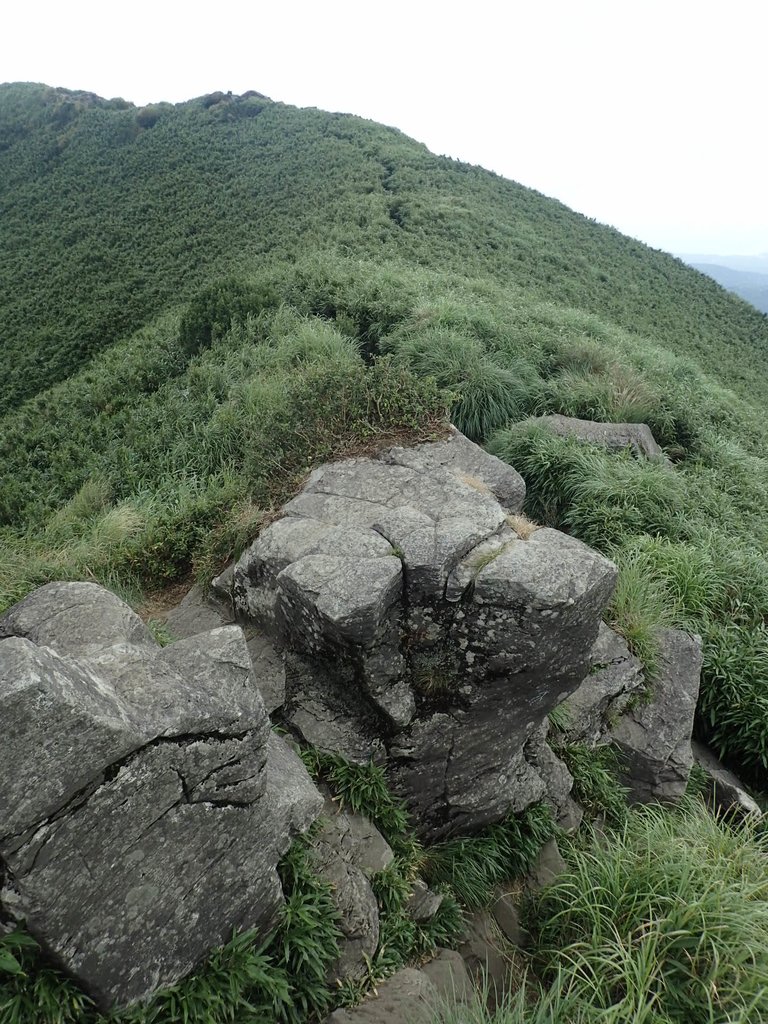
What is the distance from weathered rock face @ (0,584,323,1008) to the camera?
266 cm

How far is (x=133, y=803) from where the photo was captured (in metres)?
2.96

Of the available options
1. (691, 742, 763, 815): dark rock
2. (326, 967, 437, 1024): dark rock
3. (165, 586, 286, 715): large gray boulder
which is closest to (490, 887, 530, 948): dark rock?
(326, 967, 437, 1024): dark rock

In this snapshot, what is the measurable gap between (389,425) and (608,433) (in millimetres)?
3848

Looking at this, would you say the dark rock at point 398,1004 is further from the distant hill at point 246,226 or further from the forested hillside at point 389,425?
the distant hill at point 246,226

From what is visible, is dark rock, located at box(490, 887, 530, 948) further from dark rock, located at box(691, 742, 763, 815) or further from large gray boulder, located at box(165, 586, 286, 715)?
dark rock, located at box(691, 742, 763, 815)

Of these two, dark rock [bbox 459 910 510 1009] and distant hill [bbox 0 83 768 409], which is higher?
distant hill [bbox 0 83 768 409]

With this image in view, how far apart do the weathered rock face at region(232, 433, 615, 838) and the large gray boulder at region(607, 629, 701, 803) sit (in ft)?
4.38

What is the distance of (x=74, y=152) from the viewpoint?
113 ft

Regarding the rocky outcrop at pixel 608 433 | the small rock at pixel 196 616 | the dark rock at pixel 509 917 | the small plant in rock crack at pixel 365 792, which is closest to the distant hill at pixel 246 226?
the rocky outcrop at pixel 608 433

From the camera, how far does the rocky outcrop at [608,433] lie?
28.8ft

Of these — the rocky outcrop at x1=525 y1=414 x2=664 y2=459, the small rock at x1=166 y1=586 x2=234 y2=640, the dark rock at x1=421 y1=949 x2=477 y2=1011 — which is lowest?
the dark rock at x1=421 y1=949 x2=477 y2=1011

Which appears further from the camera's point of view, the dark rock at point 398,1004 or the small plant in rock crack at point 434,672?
the small plant in rock crack at point 434,672

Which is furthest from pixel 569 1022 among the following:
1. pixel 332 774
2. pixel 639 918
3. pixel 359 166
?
pixel 359 166

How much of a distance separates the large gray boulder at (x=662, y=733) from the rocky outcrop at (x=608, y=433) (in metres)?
3.35
